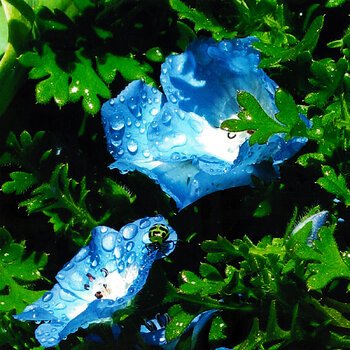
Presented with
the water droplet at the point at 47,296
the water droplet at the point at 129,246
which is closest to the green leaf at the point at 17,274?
the water droplet at the point at 47,296

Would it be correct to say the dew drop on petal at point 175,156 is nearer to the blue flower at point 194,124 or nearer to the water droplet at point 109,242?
the blue flower at point 194,124

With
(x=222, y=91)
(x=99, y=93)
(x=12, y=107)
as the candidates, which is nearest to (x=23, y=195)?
(x=12, y=107)

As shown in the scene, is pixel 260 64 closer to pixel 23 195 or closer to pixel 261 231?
pixel 261 231

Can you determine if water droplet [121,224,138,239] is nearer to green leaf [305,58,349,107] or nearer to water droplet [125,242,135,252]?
water droplet [125,242,135,252]

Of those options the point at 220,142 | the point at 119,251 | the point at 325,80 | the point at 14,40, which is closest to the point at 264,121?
the point at 325,80

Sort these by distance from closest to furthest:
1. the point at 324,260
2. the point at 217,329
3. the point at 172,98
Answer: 1. the point at 324,260
2. the point at 217,329
3. the point at 172,98

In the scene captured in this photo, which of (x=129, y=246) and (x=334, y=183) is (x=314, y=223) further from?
(x=129, y=246)
